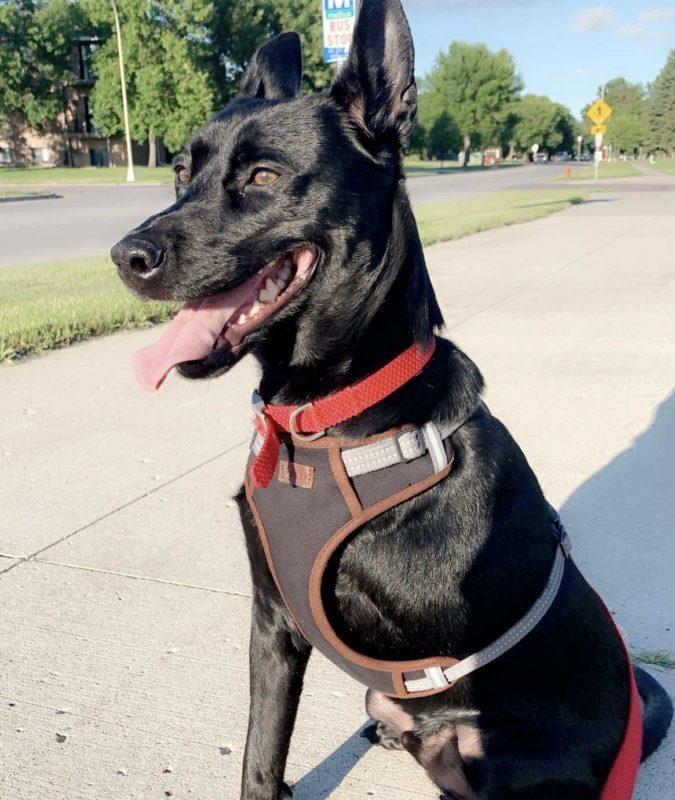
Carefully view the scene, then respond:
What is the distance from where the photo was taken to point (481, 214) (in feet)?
55.2

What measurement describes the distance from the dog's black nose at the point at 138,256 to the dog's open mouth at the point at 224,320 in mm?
134

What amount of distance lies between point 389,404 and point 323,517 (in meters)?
0.28

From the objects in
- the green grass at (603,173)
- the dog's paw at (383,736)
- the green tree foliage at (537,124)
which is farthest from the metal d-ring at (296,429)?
the green tree foliage at (537,124)

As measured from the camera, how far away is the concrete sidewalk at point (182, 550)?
2.19 meters

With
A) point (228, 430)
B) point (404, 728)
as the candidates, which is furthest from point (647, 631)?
point (228, 430)

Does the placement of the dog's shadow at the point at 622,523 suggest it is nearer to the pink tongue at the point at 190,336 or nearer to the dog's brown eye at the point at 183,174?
the pink tongue at the point at 190,336

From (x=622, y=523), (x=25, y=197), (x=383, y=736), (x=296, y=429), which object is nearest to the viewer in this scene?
(x=296, y=429)

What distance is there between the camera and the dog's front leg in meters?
1.95

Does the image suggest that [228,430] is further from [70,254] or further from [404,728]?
[70,254]

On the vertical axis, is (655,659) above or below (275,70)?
below

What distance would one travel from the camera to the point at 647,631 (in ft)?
8.89

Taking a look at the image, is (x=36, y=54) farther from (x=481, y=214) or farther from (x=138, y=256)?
(x=138, y=256)

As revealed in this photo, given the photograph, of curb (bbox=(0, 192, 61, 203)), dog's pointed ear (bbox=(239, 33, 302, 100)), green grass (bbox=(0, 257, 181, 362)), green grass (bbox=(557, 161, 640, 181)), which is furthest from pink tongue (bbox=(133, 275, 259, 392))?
green grass (bbox=(557, 161, 640, 181))

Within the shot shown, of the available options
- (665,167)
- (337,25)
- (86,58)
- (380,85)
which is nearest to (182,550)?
(380,85)
